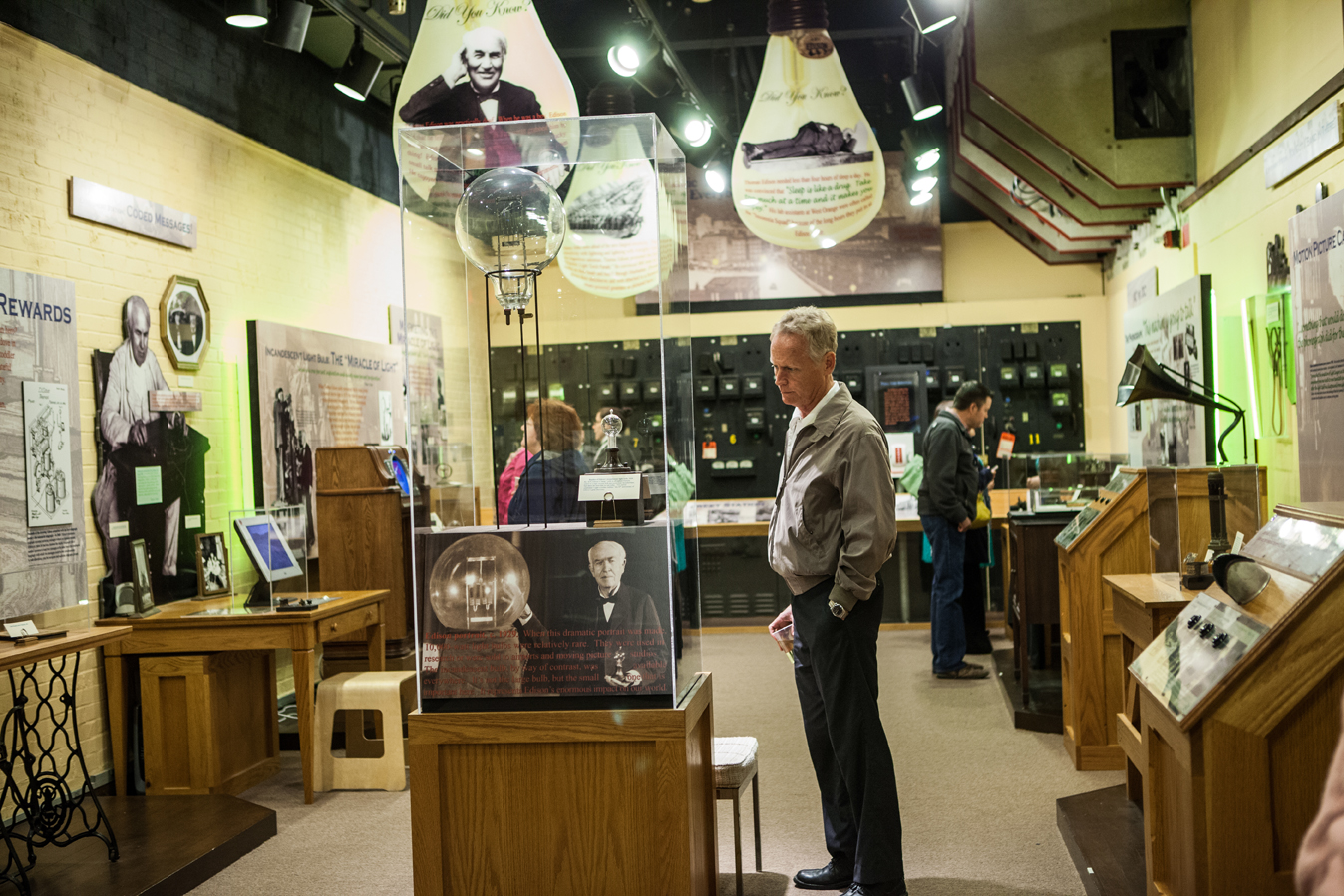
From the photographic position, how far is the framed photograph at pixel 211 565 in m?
5.11

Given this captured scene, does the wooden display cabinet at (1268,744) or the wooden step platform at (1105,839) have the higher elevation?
the wooden display cabinet at (1268,744)

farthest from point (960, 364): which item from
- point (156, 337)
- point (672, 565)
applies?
point (672, 565)

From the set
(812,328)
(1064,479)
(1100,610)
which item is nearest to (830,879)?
(812,328)

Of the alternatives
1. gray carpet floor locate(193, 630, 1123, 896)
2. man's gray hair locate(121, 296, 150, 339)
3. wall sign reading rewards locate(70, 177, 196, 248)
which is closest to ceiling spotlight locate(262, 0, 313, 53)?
wall sign reading rewards locate(70, 177, 196, 248)

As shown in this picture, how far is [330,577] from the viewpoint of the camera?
Answer: 19.1 feet

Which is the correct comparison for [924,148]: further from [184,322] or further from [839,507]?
[839,507]

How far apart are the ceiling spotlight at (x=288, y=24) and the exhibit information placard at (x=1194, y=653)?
5.06 metres

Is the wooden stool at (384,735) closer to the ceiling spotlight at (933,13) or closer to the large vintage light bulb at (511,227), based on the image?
the large vintage light bulb at (511,227)

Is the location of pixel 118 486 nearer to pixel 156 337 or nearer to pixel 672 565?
pixel 156 337

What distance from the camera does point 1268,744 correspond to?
2.02 m

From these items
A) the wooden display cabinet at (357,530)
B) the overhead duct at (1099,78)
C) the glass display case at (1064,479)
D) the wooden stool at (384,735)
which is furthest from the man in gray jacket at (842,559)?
the overhead duct at (1099,78)

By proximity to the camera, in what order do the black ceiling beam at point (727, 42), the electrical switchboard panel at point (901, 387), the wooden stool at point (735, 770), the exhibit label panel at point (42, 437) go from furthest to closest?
1. the electrical switchboard panel at point (901, 387)
2. the black ceiling beam at point (727, 42)
3. the exhibit label panel at point (42, 437)
4. the wooden stool at point (735, 770)

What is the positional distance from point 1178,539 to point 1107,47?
11.7ft

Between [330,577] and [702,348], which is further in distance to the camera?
[702,348]
